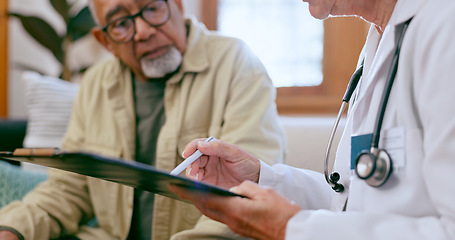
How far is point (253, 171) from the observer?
1.03 meters

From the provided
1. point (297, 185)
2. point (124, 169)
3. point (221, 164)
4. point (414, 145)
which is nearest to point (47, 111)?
point (221, 164)

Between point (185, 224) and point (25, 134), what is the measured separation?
1.07 m

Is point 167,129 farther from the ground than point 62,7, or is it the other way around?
point 62,7

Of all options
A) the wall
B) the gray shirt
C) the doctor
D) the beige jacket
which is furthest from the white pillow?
the doctor

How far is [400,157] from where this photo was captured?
0.67 metres

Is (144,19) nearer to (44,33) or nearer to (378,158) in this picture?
(378,158)

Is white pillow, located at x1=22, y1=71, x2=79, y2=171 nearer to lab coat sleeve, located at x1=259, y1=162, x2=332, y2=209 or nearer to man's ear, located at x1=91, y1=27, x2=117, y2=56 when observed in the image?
man's ear, located at x1=91, y1=27, x2=117, y2=56

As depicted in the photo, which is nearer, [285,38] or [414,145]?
[414,145]

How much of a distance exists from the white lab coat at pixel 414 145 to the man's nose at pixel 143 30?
88cm

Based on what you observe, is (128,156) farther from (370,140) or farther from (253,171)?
(370,140)

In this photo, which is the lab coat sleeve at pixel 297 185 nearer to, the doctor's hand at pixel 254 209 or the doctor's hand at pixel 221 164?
the doctor's hand at pixel 221 164

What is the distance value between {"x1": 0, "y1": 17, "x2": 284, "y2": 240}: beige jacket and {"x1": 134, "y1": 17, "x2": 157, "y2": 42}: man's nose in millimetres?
137

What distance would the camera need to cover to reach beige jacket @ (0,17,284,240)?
54.2 inches

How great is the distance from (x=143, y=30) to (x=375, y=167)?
101 cm
